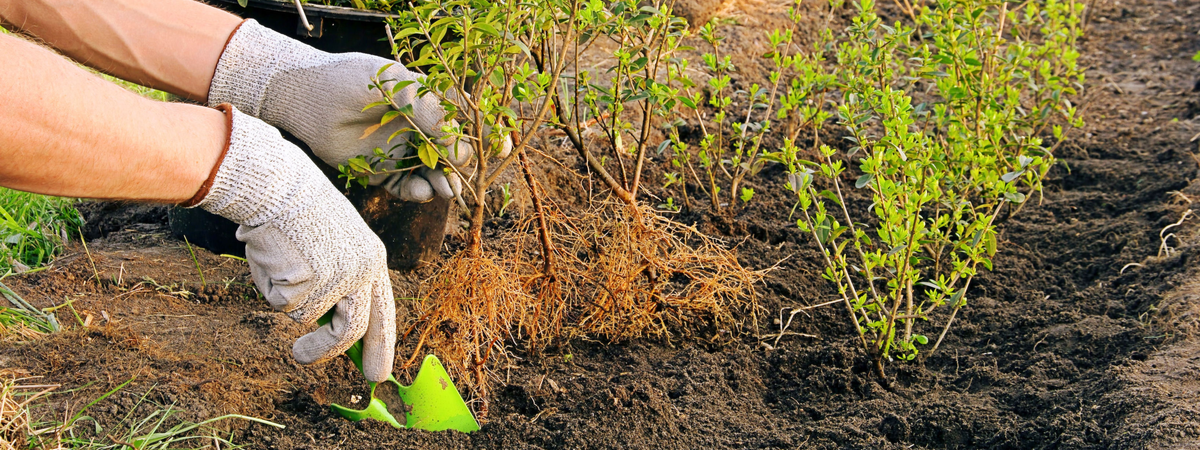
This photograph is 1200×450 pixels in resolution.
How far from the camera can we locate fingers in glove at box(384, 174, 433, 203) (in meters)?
1.93

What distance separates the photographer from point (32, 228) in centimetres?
248

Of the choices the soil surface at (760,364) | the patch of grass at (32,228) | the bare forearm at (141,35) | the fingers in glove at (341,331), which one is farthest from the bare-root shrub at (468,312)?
the patch of grass at (32,228)

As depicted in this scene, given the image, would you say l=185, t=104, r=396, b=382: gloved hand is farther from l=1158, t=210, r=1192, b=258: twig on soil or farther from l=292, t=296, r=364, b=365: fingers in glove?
l=1158, t=210, r=1192, b=258: twig on soil

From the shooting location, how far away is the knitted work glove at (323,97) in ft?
6.04

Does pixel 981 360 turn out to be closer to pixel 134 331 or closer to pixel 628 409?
pixel 628 409


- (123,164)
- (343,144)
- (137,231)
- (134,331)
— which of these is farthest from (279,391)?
(137,231)

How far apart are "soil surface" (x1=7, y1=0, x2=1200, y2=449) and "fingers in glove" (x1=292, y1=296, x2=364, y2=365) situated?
6.2 inches

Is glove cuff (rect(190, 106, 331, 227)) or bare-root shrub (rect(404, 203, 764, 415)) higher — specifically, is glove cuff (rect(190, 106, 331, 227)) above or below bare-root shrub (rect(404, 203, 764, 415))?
above

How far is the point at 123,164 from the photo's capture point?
1.37 metres

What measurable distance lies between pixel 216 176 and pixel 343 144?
503 mm

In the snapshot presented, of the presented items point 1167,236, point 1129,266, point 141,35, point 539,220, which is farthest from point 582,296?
point 1167,236

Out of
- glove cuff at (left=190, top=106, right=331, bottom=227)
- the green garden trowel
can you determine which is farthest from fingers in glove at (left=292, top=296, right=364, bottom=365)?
glove cuff at (left=190, top=106, right=331, bottom=227)

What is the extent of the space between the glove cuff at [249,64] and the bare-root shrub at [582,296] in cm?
57

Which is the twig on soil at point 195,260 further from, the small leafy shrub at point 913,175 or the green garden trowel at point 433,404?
the small leafy shrub at point 913,175
